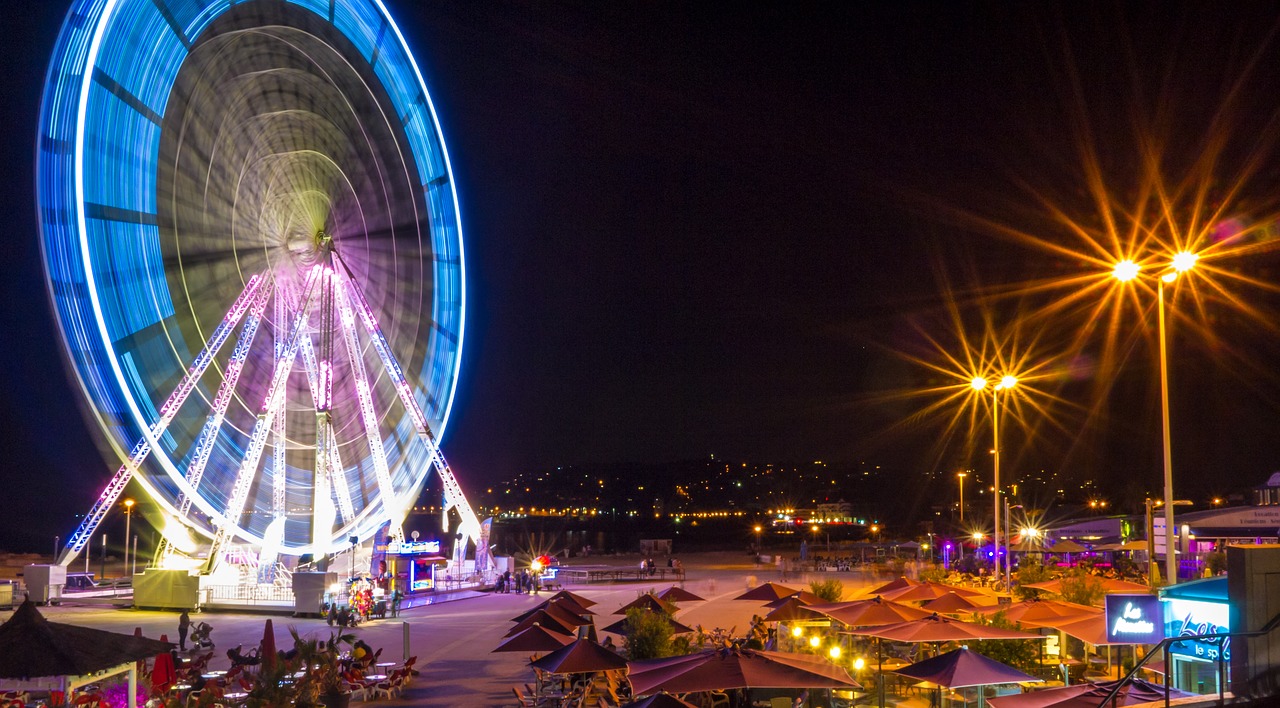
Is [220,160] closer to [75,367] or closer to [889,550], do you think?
[75,367]

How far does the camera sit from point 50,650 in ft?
30.8

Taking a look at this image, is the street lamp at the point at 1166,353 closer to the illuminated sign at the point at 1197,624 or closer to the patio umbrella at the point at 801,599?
the illuminated sign at the point at 1197,624

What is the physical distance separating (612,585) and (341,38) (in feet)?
68.3

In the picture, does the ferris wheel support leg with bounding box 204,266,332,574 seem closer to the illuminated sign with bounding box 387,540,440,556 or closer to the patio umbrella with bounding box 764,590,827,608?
the illuminated sign with bounding box 387,540,440,556

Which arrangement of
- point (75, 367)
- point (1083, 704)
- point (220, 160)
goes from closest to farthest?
point (1083, 704) < point (75, 367) < point (220, 160)

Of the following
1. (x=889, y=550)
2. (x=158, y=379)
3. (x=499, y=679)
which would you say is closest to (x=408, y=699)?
(x=499, y=679)

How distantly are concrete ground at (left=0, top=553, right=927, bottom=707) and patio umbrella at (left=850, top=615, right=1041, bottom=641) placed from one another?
173 centimetres

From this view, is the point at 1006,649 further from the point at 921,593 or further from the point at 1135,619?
the point at 921,593

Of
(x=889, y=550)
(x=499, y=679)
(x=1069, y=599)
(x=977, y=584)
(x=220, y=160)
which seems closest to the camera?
(x=499, y=679)

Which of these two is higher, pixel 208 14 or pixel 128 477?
pixel 208 14

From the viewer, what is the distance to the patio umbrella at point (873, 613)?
15188 millimetres

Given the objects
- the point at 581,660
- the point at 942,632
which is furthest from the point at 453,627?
the point at 942,632

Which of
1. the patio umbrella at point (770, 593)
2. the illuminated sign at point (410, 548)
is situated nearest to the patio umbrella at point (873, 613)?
the patio umbrella at point (770, 593)

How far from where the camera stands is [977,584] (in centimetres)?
3066
